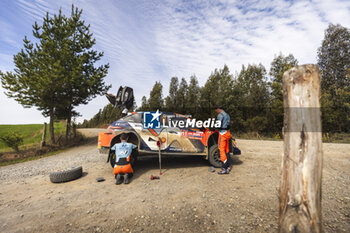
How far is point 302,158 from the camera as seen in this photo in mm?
1759

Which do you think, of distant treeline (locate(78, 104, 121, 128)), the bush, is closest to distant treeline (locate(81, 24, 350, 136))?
the bush

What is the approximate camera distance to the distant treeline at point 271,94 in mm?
19516

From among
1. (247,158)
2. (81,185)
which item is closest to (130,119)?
(81,185)

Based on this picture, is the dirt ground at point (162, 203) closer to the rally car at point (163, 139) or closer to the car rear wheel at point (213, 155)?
the car rear wheel at point (213, 155)

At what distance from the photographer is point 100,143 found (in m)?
5.10

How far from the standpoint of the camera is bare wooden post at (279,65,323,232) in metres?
1.72

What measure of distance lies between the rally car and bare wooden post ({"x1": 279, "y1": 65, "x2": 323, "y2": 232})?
3389 millimetres

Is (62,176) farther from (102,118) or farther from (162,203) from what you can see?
(102,118)

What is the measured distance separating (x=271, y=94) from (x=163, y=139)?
25735 millimetres

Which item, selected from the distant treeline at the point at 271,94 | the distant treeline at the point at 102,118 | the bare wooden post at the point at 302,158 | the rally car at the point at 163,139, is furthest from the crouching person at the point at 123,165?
the distant treeline at the point at 102,118

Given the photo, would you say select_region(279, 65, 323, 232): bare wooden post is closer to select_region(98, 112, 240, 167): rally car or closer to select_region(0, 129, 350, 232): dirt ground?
select_region(0, 129, 350, 232): dirt ground

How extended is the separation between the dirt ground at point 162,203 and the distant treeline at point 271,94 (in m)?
17.5

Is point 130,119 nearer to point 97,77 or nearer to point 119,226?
point 119,226

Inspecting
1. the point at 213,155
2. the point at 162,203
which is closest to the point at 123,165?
the point at 162,203
